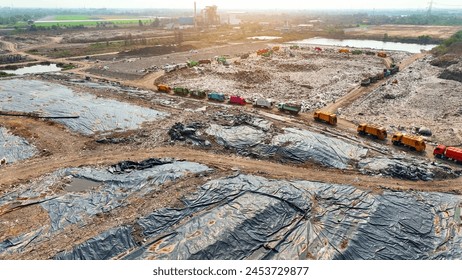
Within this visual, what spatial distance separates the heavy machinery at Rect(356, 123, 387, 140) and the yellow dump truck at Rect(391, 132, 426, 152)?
79 cm

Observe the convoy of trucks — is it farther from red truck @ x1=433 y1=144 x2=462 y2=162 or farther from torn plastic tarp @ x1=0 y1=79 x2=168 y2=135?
torn plastic tarp @ x1=0 y1=79 x2=168 y2=135

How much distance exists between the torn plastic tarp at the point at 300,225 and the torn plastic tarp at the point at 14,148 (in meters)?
12.0

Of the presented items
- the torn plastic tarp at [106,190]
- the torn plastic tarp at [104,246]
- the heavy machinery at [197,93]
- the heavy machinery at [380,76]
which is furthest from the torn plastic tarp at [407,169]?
the heavy machinery at [380,76]

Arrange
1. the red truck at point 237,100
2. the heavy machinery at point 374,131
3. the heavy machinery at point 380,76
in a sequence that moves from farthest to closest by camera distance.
A: the heavy machinery at point 380,76
the red truck at point 237,100
the heavy machinery at point 374,131

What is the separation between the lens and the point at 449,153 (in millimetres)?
20203

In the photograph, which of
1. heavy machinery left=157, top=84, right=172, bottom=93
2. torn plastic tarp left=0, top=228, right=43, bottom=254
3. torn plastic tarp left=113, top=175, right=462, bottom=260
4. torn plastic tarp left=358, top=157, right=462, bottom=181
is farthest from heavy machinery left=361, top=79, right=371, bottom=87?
torn plastic tarp left=0, top=228, right=43, bottom=254

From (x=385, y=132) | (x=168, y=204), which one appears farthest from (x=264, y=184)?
(x=385, y=132)

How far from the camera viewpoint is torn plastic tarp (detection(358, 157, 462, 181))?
18078 mm

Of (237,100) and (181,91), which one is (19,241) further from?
(181,91)

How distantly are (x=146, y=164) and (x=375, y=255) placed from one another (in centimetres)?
1292

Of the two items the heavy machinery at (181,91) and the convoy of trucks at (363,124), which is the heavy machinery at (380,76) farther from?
the heavy machinery at (181,91)

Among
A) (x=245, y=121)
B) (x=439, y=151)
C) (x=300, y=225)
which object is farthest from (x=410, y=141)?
(x=300, y=225)

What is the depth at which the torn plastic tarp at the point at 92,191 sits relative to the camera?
46.1 feet
